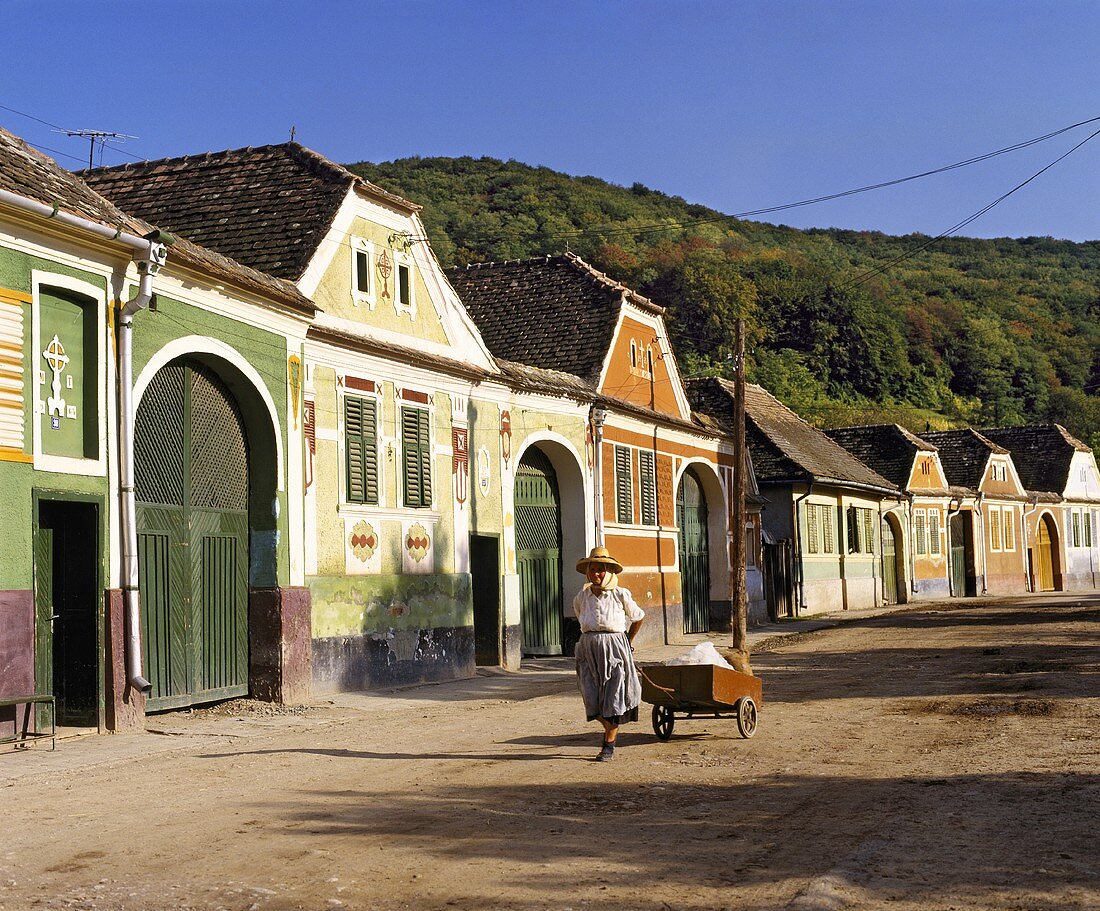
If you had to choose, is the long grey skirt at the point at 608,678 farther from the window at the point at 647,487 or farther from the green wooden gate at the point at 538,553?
the window at the point at 647,487

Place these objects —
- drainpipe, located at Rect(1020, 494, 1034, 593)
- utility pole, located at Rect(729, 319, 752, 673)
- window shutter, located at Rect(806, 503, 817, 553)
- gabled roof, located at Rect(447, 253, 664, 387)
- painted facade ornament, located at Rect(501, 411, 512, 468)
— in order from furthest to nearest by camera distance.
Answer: drainpipe, located at Rect(1020, 494, 1034, 593) < window shutter, located at Rect(806, 503, 817, 553) < gabled roof, located at Rect(447, 253, 664, 387) < utility pole, located at Rect(729, 319, 752, 673) < painted facade ornament, located at Rect(501, 411, 512, 468)

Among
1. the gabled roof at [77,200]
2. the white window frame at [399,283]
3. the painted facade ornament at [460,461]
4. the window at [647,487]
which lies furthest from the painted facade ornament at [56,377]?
the window at [647,487]

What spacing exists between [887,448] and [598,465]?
98.4ft

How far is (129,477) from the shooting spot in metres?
14.3

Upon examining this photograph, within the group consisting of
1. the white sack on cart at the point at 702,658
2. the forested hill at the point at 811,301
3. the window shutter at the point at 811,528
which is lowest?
the white sack on cart at the point at 702,658

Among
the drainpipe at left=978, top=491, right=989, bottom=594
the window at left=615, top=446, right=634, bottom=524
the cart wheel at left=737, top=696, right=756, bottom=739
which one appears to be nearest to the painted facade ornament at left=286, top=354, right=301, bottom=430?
the cart wheel at left=737, top=696, right=756, bottom=739

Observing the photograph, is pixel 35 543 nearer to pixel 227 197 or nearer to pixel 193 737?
pixel 193 737

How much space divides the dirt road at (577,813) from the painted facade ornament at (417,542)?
450cm

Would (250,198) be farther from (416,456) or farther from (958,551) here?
(958,551)

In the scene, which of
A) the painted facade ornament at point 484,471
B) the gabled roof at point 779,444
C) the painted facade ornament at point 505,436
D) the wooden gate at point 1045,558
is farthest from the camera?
the wooden gate at point 1045,558

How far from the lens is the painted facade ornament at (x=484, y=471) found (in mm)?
22464

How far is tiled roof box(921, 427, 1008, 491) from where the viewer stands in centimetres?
5847

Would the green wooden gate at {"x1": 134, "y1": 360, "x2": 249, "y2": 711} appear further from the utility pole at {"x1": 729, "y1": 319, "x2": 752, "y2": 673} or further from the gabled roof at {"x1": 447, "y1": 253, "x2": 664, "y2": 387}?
the gabled roof at {"x1": 447, "y1": 253, "x2": 664, "y2": 387}

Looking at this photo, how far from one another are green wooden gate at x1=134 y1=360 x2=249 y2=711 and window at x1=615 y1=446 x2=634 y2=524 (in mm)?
11807
